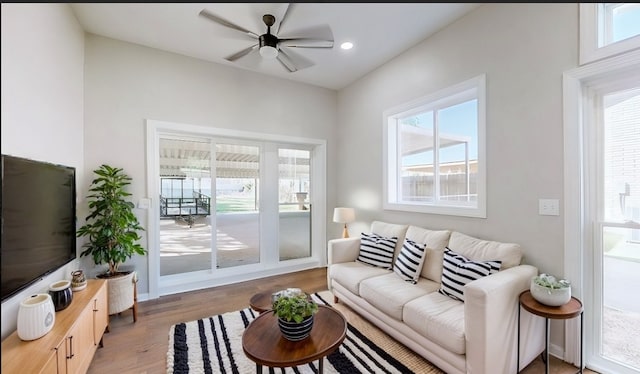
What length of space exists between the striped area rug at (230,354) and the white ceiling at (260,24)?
2.64 m

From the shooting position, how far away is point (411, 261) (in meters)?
2.72

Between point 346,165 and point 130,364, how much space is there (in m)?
3.46

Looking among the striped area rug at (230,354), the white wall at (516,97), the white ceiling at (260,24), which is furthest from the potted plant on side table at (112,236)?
the white wall at (516,97)

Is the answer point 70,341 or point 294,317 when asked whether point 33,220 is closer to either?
point 70,341

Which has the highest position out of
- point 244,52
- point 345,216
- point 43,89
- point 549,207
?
point 244,52

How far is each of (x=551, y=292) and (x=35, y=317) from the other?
10.1ft

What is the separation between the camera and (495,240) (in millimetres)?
2553

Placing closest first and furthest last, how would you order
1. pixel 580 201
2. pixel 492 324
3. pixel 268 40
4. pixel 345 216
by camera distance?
pixel 492 324
pixel 580 201
pixel 268 40
pixel 345 216

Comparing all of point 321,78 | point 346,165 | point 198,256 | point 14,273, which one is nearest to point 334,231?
point 346,165

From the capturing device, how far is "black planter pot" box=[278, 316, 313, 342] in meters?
1.75

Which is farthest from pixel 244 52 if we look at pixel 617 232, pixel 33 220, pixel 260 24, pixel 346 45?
pixel 617 232

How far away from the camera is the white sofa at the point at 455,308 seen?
1.80m

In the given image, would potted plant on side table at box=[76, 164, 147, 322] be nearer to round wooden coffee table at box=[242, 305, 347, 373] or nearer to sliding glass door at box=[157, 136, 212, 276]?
sliding glass door at box=[157, 136, 212, 276]

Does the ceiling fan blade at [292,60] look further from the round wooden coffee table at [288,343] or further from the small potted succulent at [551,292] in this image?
the small potted succulent at [551,292]
